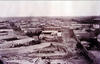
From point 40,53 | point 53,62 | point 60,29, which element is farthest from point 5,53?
point 60,29

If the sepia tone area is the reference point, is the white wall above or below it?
above

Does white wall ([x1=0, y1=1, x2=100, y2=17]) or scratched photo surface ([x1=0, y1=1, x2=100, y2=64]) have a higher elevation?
white wall ([x1=0, y1=1, x2=100, y2=17])

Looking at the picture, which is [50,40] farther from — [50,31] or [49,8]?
[49,8]

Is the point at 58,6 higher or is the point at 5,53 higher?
the point at 58,6

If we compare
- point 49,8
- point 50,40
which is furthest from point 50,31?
point 49,8

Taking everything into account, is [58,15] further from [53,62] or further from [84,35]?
[53,62]
